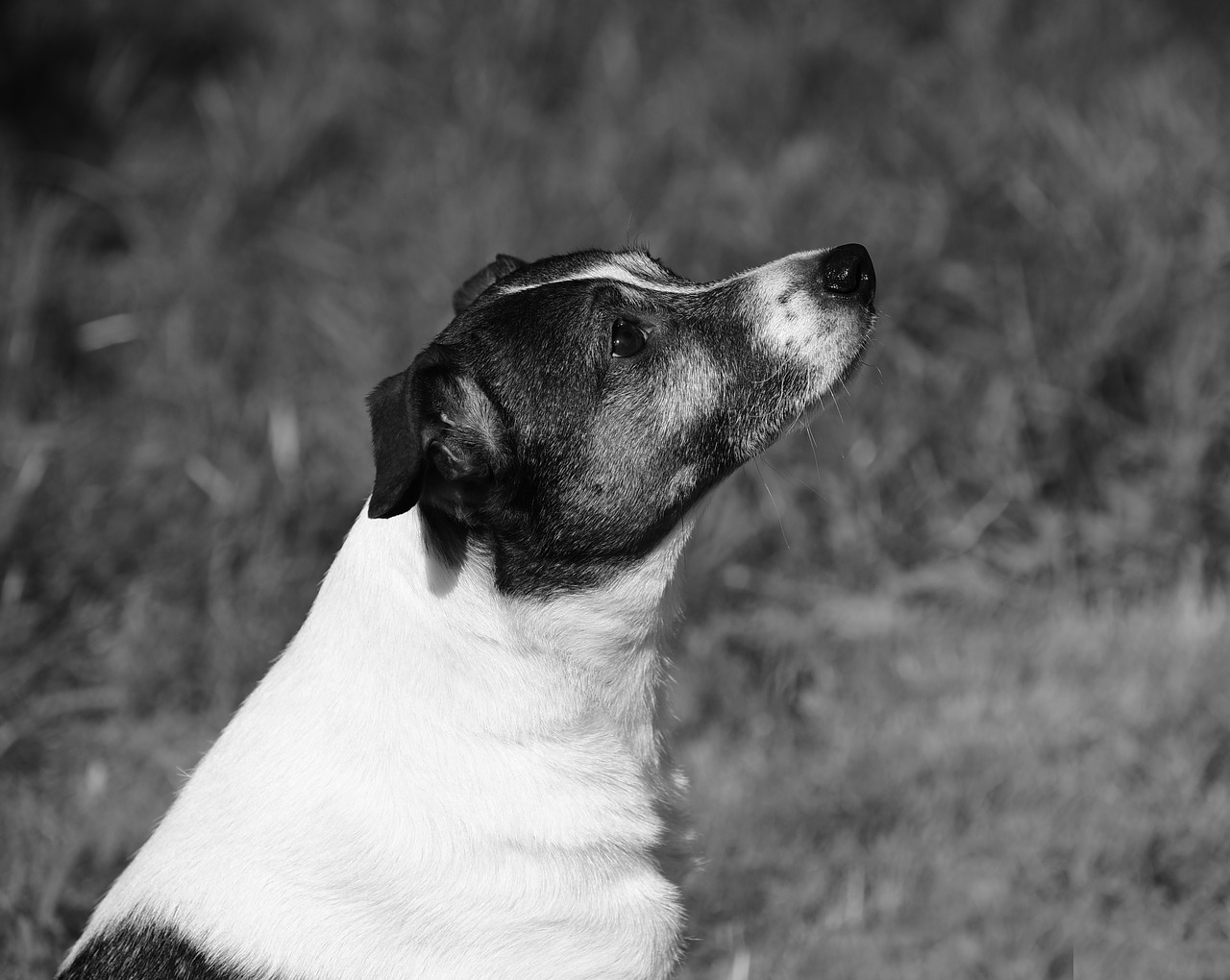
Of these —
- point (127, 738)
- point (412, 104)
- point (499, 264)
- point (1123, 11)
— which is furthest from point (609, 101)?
point (127, 738)

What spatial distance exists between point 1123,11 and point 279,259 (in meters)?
4.38

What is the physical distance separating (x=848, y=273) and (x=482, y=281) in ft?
3.16

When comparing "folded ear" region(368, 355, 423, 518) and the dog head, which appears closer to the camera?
"folded ear" region(368, 355, 423, 518)

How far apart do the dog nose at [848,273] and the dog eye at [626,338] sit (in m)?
0.45

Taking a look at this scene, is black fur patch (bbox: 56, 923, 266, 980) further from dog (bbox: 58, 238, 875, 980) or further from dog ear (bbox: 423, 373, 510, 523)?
dog ear (bbox: 423, 373, 510, 523)

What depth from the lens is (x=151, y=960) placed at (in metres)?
2.89

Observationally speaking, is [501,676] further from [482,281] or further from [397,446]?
[482,281]

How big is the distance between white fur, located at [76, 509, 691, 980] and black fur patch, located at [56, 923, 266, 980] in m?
0.03

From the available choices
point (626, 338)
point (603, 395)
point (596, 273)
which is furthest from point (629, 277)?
point (603, 395)

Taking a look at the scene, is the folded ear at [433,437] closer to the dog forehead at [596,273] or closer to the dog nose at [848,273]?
the dog forehead at [596,273]

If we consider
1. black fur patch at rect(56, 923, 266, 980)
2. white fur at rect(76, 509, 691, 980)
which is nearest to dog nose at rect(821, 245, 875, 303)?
white fur at rect(76, 509, 691, 980)

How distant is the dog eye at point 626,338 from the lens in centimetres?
335

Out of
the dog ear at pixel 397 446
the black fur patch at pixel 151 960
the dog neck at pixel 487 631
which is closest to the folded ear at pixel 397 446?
the dog ear at pixel 397 446

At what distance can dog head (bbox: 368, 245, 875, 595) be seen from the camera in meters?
3.15
